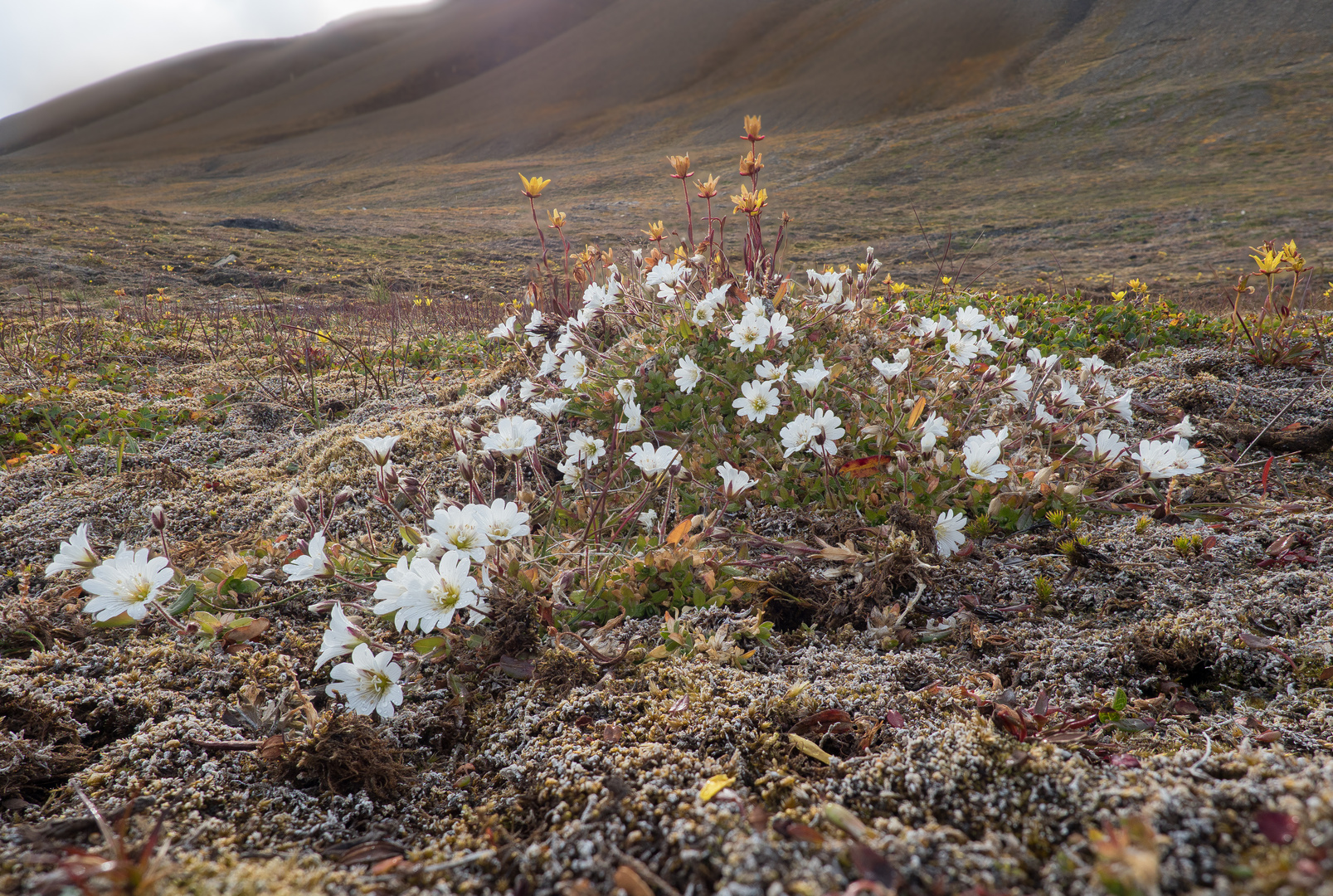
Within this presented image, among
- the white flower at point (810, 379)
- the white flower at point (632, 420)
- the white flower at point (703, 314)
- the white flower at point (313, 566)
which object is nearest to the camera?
the white flower at point (313, 566)

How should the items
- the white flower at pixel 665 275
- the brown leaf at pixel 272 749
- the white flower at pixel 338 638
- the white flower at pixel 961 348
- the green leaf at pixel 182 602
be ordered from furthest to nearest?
the white flower at pixel 665 275
the white flower at pixel 961 348
the green leaf at pixel 182 602
the white flower at pixel 338 638
the brown leaf at pixel 272 749

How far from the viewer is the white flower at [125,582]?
1.44 meters

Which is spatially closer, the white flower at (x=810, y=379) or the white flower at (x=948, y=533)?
the white flower at (x=948, y=533)

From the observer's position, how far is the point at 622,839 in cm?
97

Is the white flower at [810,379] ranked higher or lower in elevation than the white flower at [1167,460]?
higher

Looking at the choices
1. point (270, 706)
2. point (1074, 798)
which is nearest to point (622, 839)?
point (1074, 798)

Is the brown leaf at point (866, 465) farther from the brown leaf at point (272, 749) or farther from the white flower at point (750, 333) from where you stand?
the brown leaf at point (272, 749)

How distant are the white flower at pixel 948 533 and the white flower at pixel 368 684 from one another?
1461 millimetres

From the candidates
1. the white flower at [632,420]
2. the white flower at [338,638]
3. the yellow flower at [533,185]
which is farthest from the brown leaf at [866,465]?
the yellow flower at [533,185]

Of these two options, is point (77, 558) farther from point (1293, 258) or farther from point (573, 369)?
point (1293, 258)

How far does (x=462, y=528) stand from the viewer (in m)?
1.50

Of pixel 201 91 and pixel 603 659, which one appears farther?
pixel 201 91

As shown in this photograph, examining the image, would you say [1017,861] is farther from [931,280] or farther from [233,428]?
[931,280]

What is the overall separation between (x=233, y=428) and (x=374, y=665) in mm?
3051
